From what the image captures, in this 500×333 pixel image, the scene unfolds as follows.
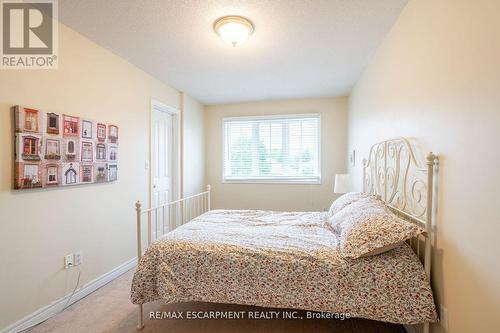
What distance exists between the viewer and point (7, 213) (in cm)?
172

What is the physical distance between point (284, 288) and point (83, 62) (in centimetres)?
259

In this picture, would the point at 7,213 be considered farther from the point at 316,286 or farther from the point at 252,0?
the point at 252,0

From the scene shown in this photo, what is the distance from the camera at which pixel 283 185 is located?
14.5ft

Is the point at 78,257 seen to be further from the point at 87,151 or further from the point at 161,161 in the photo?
the point at 161,161

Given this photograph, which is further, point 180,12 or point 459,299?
point 180,12

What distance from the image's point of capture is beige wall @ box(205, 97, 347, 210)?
4258 millimetres

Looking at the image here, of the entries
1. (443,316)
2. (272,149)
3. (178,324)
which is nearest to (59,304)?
(178,324)

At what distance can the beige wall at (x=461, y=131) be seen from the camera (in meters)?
1.00

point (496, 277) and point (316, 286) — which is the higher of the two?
point (496, 277)

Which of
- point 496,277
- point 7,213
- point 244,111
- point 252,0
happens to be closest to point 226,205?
point 244,111

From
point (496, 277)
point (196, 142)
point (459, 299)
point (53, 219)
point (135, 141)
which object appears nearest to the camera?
point (496, 277)

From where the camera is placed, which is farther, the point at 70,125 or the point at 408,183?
the point at 70,125

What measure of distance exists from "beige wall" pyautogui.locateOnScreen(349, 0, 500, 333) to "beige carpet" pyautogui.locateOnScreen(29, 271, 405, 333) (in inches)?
23.7

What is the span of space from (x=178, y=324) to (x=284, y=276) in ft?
3.21
